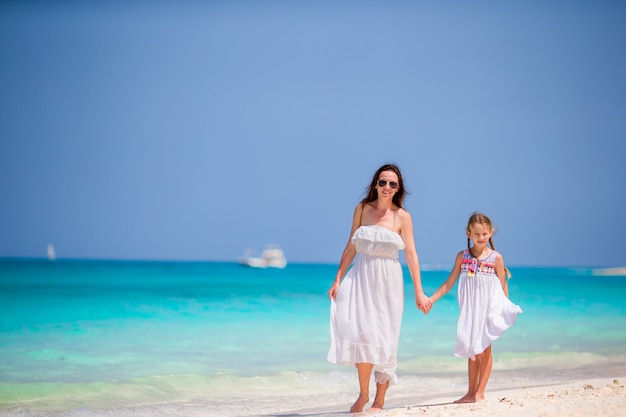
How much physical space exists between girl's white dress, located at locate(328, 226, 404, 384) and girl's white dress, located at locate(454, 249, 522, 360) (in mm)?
632

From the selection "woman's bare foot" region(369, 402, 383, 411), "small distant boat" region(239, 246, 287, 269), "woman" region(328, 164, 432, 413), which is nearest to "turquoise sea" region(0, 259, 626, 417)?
"woman's bare foot" region(369, 402, 383, 411)

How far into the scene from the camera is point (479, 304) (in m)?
6.33

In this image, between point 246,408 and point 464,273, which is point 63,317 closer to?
point 246,408

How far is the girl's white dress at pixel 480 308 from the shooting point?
6.25 m

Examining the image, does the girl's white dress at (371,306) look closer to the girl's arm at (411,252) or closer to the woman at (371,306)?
the woman at (371,306)

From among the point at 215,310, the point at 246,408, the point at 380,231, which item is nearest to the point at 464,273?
the point at 380,231

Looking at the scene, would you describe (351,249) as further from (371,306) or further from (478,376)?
(478,376)

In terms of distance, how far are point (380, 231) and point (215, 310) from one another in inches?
602

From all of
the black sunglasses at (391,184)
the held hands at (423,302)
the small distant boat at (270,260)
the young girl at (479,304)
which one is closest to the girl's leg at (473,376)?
the young girl at (479,304)

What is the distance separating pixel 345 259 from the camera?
645 cm

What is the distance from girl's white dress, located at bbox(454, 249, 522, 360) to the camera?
20.5 ft

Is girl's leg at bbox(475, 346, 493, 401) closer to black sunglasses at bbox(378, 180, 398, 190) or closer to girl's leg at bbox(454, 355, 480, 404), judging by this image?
girl's leg at bbox(454, 355, 480, 404)

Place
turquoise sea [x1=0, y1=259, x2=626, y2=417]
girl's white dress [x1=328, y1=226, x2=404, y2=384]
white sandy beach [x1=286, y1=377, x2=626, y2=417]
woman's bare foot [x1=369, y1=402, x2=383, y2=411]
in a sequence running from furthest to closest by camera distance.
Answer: turquoise sea [x1=0, y1=259, x2=626, y2=417] < woman's bare foot [x1=369, y1=402, x2=383, y2=411] < girl's white dress [x1=328, y1=226, x2=404, y2=384] < white sandy beach [x1=286, y1=377, x2=626, y2=417]

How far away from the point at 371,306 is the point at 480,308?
98cm
